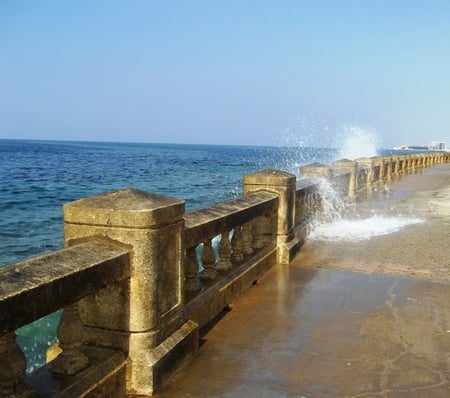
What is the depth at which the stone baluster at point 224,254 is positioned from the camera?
239 inches

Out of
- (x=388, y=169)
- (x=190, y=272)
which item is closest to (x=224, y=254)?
(x=190, y=272)

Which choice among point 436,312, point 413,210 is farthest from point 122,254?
point 413,210

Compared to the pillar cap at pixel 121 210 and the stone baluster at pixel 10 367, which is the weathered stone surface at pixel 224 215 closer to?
the pillar cap at pixel 121 210

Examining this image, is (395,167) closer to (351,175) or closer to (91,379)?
(351,175)

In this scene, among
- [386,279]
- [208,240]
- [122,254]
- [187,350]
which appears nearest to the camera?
[122,254]

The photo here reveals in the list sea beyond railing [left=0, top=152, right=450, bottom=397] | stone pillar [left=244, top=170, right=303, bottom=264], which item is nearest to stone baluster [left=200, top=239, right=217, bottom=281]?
sea beyond railing [left=0, top=152, right=450, bottom=397]

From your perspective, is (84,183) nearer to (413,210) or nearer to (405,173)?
(405,173)

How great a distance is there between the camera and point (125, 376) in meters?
3.70

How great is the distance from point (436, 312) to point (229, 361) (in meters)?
2.71

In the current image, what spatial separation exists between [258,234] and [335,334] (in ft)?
9.13

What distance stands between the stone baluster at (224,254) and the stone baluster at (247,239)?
2.52ft

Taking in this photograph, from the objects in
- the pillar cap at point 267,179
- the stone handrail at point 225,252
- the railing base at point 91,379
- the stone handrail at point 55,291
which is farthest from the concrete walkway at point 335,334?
the pillar cap at point 267,179

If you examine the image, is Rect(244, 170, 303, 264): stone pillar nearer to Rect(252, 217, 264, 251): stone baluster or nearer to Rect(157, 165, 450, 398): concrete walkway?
Rect(157, 165, 450, 398): concrete walkway

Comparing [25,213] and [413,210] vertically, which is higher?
[413,210]
